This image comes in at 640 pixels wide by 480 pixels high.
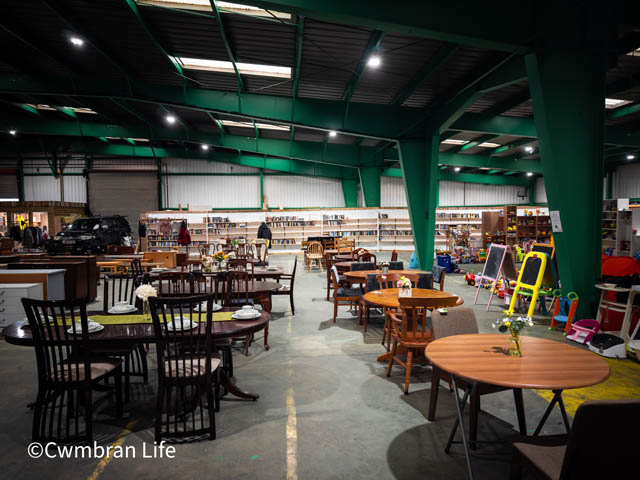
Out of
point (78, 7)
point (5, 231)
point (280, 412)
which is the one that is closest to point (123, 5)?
point (78, 7)

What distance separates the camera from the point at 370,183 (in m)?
16.2

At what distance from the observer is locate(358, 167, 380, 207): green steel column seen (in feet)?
52.2

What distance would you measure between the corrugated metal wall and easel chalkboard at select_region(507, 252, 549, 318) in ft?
50.1

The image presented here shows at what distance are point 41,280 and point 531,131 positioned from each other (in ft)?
37.1

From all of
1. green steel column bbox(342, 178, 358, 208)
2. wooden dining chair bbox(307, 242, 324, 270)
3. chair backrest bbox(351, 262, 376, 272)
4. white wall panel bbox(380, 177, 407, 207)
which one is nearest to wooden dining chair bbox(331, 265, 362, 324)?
chair backrest bbox(351, 262, 376, 272)

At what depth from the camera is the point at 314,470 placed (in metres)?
2.31

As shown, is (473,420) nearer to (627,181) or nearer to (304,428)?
(304,428)

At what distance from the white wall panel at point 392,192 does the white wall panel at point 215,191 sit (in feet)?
23.6

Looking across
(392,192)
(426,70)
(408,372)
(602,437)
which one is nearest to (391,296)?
(408,372)

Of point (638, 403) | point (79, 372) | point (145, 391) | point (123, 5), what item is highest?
point (123, 5)

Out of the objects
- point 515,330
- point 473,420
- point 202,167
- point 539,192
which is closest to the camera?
point 515,330

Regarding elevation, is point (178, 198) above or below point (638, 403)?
above

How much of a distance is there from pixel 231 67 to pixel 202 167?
40.4ft

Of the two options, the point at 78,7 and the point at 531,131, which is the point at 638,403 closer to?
the point at 78,7
